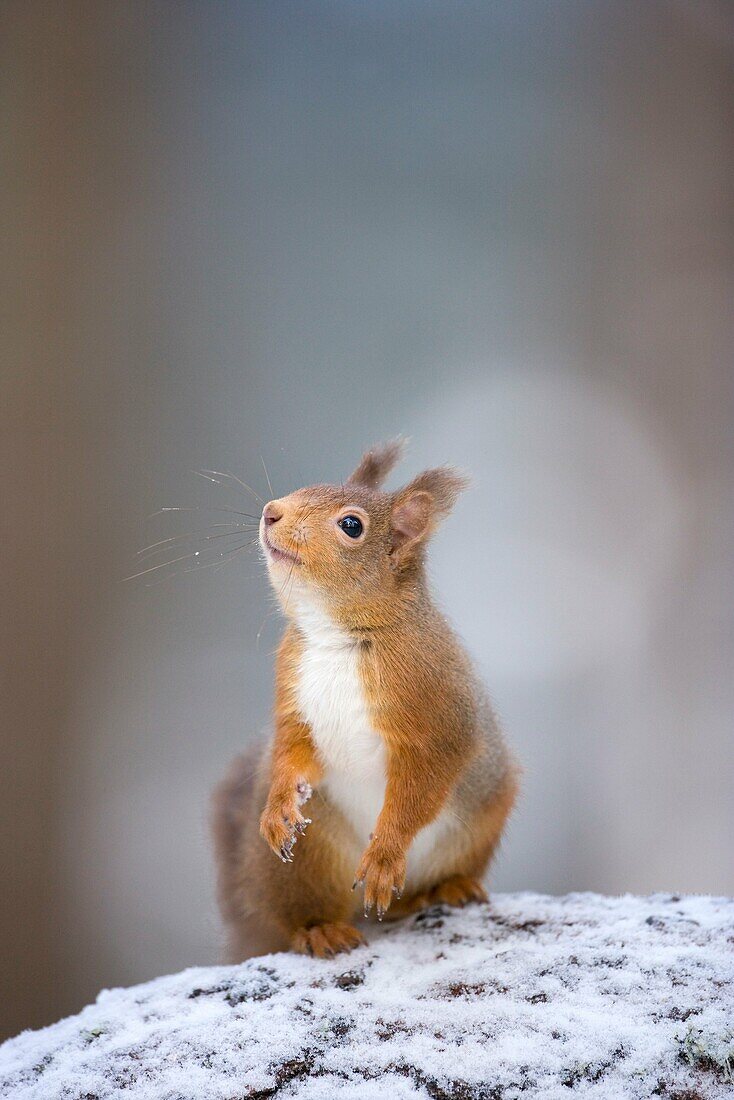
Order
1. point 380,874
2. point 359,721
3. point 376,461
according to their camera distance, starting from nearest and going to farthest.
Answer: point 380,874 < point 359,721 < point 376,461

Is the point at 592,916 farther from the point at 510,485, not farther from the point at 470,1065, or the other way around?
the point at 510,485

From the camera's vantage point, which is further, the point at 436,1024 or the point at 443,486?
the point at 443,486

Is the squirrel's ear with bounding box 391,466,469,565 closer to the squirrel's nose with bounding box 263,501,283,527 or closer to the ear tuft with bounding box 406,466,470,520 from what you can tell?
the ear tuft with bounding box 406,466,470,520

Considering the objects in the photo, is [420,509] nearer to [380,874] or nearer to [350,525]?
[350,525]

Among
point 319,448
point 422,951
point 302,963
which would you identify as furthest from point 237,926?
point 319,448

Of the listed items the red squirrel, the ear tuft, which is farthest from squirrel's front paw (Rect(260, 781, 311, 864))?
the ear tuft

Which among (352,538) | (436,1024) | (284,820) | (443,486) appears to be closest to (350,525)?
(352,538)
